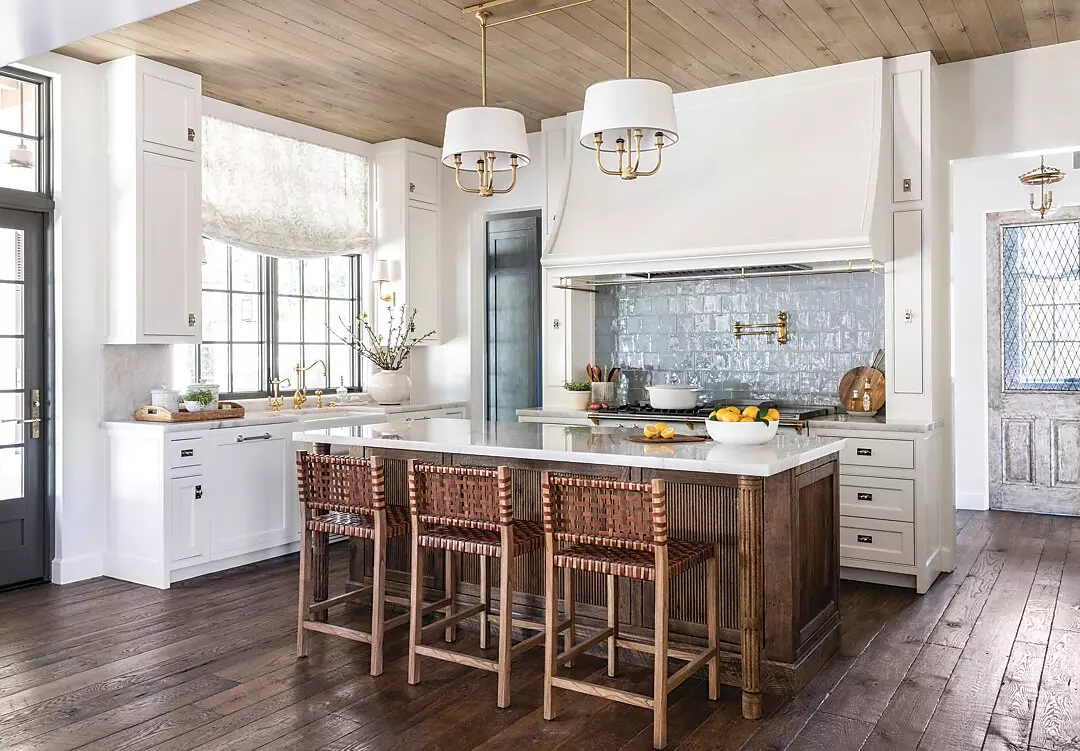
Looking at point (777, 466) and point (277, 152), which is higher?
point (277, 152)

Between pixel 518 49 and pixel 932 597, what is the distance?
3.79m

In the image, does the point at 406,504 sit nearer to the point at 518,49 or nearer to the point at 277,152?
the point at 518,49

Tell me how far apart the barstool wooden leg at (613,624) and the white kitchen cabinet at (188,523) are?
2.74 m

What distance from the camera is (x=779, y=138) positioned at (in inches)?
218

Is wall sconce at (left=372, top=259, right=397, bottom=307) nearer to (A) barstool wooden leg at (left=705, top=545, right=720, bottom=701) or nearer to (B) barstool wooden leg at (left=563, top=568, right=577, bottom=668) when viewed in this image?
(B) barstool wooden leg at (left=563, top=568, right=577, bottom=668)

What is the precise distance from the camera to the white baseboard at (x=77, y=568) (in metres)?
5.14

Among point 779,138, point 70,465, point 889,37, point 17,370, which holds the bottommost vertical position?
point 70,465

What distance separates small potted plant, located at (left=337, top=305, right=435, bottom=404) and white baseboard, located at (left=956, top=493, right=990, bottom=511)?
4716 millimetres

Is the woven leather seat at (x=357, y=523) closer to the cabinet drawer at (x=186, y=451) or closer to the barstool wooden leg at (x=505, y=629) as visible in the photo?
the barstool wooden leg at (x=505, y=629)

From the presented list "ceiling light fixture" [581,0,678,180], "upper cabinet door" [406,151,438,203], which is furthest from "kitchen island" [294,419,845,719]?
"upper cabinet door" [406,151,438,203]

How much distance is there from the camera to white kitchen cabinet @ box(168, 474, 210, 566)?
5.11 m

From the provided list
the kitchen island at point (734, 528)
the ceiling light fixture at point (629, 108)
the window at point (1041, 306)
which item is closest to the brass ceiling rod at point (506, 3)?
the ceiling light fixture at point (629, 108)

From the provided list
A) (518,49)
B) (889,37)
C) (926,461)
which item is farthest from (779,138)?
(926,461)

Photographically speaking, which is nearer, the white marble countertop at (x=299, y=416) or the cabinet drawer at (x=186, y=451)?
the cabinet drawer at (x=186, y=451)
